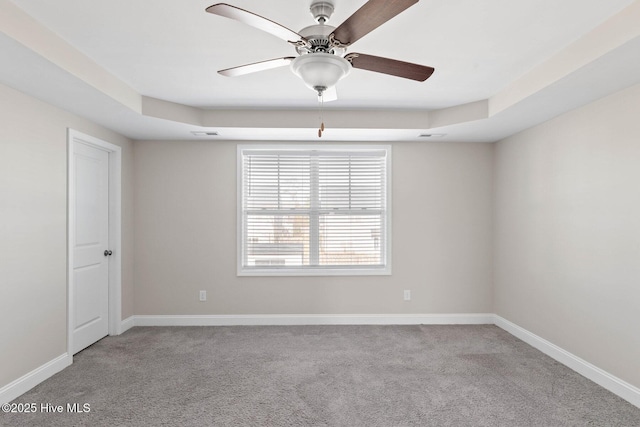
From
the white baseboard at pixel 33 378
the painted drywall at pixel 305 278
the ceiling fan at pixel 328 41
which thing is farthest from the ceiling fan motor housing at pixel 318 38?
the white baseboard at pixel 33 378

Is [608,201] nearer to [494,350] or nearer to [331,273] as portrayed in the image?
[494,350]

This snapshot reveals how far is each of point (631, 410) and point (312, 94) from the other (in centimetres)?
350

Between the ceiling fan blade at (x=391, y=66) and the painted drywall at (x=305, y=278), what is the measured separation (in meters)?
2.46

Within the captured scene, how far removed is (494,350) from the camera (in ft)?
11.6

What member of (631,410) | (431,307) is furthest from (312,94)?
(631,410)

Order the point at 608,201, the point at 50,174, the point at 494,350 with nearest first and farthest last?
the point at 608,201, the point at 50,174, the point at 494,350

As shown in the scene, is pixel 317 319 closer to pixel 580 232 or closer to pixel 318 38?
pixel 580 232

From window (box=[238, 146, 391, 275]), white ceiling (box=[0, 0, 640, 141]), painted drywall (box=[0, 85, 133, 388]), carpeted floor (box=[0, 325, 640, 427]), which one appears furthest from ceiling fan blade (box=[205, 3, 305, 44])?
window (box=[238, 146, 391, 275])

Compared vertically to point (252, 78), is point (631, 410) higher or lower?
lower

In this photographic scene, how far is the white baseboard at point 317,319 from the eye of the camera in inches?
171

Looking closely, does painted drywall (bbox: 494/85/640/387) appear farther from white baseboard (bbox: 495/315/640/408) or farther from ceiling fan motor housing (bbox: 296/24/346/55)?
ceiling fan motor housing (bbox: 296/24/346/55)

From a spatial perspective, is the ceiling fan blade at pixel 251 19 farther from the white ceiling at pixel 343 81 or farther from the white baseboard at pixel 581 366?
the white baseboard at pixel 581 366

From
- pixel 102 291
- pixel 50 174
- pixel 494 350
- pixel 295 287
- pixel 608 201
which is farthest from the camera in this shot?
pixel 295 287

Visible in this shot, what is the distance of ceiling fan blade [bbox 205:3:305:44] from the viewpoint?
146cm
